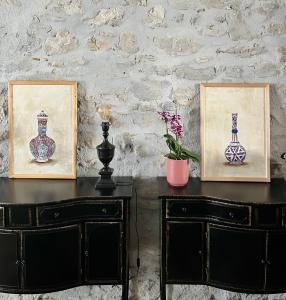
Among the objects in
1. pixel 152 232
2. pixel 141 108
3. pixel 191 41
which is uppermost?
pixel 191 41

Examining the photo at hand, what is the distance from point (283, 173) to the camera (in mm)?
3266

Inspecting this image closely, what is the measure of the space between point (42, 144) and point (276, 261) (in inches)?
65.0

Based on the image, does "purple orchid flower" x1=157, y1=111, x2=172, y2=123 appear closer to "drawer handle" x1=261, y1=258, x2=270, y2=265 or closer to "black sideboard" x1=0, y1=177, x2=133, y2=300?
"black sideboard" x1=0, y1=177, x2=133, y2=300

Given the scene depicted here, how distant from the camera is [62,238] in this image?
9.12 ft

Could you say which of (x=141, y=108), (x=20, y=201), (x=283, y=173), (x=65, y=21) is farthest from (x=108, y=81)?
(x=283, y=173)

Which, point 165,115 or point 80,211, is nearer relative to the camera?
point 80,211

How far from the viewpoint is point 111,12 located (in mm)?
3174

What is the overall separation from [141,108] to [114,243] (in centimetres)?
93

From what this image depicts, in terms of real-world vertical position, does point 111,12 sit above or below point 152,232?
above

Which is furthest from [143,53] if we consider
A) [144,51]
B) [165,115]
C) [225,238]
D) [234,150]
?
[225,238]

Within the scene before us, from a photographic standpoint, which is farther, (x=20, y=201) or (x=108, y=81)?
(x=108, y=81)

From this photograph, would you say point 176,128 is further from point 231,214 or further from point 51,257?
point 51,257

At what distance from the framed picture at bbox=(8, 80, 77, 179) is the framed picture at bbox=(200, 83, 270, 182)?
0.89 metres

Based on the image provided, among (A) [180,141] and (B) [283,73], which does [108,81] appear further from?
(B) [283,73]
